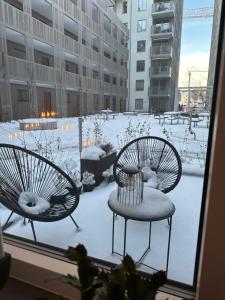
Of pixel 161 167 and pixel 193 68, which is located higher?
pixel 193 68

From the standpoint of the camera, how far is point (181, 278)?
1.01m

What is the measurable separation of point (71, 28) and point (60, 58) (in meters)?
0.25

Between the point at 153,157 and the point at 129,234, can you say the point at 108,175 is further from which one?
the point at 129,234

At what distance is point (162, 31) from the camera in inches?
49.4

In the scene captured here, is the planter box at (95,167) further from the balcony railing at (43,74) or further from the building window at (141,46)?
the building window at (141,46)

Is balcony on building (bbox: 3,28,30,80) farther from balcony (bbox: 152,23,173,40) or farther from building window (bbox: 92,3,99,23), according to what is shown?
balcony (bbox: 152,23,173,40)

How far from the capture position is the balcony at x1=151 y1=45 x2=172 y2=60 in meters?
1.23

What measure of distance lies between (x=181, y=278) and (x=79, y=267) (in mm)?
731

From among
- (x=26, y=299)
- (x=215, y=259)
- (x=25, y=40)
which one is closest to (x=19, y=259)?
(x=26, y=299)

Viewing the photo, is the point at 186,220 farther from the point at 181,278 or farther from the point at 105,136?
the point at 105,136

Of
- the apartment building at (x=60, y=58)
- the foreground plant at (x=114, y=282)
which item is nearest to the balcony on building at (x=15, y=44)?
the apartment building at (x=60, y=58)

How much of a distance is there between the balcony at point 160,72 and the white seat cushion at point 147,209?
708mm

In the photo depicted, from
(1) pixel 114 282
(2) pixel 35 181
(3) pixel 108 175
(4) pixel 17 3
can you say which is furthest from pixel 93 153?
(1) pixel 114 282

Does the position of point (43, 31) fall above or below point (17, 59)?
above
